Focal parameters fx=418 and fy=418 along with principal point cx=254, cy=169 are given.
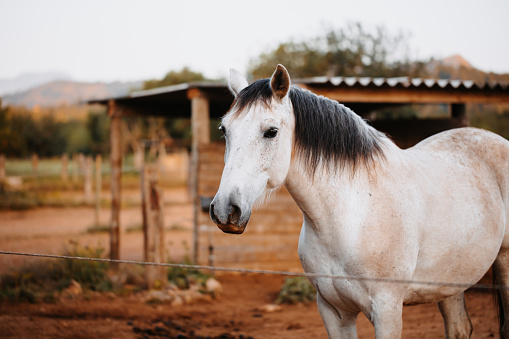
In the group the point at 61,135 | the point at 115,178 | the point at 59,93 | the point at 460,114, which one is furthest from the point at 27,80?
the point at 460,114

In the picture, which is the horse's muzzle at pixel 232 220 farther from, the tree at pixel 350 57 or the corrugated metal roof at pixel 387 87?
the tree at pixel 350 57

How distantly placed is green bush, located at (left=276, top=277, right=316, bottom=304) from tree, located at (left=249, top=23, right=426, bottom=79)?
15.8 m

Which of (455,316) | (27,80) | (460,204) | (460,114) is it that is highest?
(27,80)

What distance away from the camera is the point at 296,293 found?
596 cm

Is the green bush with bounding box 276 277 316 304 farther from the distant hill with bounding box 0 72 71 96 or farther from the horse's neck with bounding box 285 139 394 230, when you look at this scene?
the distant hill with bounding box 0 72 71 96

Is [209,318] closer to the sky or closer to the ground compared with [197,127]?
closer to the ground

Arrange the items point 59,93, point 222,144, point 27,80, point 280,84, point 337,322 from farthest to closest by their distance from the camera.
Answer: point 27,80 → point 59,93 → point 222,144 → point 337,322 → point 280,84

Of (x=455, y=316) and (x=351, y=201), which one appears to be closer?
(x=351, y=201)

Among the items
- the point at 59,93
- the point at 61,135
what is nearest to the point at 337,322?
the point at 61,135

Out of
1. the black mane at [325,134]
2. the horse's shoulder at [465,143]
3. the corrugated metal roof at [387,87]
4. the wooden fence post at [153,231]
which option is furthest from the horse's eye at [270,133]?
the wooden fence post at [153,231]

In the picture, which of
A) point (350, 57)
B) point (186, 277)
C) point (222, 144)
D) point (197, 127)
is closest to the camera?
point (186, 277)

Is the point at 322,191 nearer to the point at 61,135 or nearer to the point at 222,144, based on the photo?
the point at 222,144

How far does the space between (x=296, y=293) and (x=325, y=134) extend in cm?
409

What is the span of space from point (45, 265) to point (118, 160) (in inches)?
91.1
